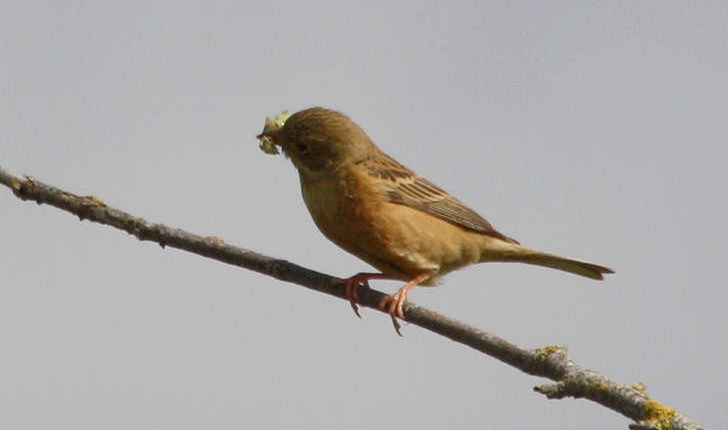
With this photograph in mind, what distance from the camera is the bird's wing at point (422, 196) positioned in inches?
372

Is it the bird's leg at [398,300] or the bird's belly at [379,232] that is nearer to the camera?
the bird's leg at [398,300]

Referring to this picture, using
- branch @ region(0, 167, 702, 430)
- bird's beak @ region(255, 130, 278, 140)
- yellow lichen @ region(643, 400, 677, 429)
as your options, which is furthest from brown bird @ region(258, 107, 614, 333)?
yellow lichen @ region(643, 400, 677, 429)

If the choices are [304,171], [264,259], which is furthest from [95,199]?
[304,171]

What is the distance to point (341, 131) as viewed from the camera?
31.2 ft

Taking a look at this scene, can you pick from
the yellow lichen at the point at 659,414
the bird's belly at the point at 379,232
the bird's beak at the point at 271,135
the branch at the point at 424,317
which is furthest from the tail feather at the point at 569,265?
the yellow lichen at the point at 659,414

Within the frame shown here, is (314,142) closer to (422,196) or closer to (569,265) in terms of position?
(422,196)

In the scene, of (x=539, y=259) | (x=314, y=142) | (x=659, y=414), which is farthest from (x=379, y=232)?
(x=659, y=414)

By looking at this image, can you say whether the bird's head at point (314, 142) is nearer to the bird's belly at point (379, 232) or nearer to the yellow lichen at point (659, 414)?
the bird's belly at point (379, 232)

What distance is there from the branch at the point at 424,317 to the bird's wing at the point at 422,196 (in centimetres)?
243

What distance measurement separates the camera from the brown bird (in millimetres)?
8758

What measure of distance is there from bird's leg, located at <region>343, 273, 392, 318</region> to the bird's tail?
143 centimetres

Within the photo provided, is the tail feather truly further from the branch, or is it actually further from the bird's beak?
the branch

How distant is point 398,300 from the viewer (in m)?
7.75

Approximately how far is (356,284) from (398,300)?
0.43m
